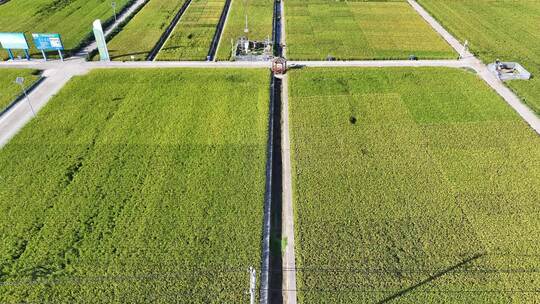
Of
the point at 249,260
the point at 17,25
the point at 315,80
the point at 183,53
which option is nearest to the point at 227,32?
the point at 183,53

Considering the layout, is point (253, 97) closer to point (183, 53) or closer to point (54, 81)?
point (183, 53)

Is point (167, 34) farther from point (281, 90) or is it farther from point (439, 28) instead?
point (439, 28)

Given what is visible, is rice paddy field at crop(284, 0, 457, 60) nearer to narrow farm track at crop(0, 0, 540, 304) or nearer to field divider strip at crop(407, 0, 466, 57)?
field divider strip at crop(407, 0, 466, 57)

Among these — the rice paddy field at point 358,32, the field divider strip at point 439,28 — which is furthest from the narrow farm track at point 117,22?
the field divider strip at point 439,28

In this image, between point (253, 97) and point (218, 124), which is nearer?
point (218, 124)

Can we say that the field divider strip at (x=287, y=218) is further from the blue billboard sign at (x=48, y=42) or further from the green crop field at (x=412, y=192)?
the blue billboard sign at (x=48, y=42)

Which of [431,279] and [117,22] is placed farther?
[117,22]

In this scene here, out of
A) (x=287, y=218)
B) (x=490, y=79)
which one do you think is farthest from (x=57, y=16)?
(x=490, y=79)
